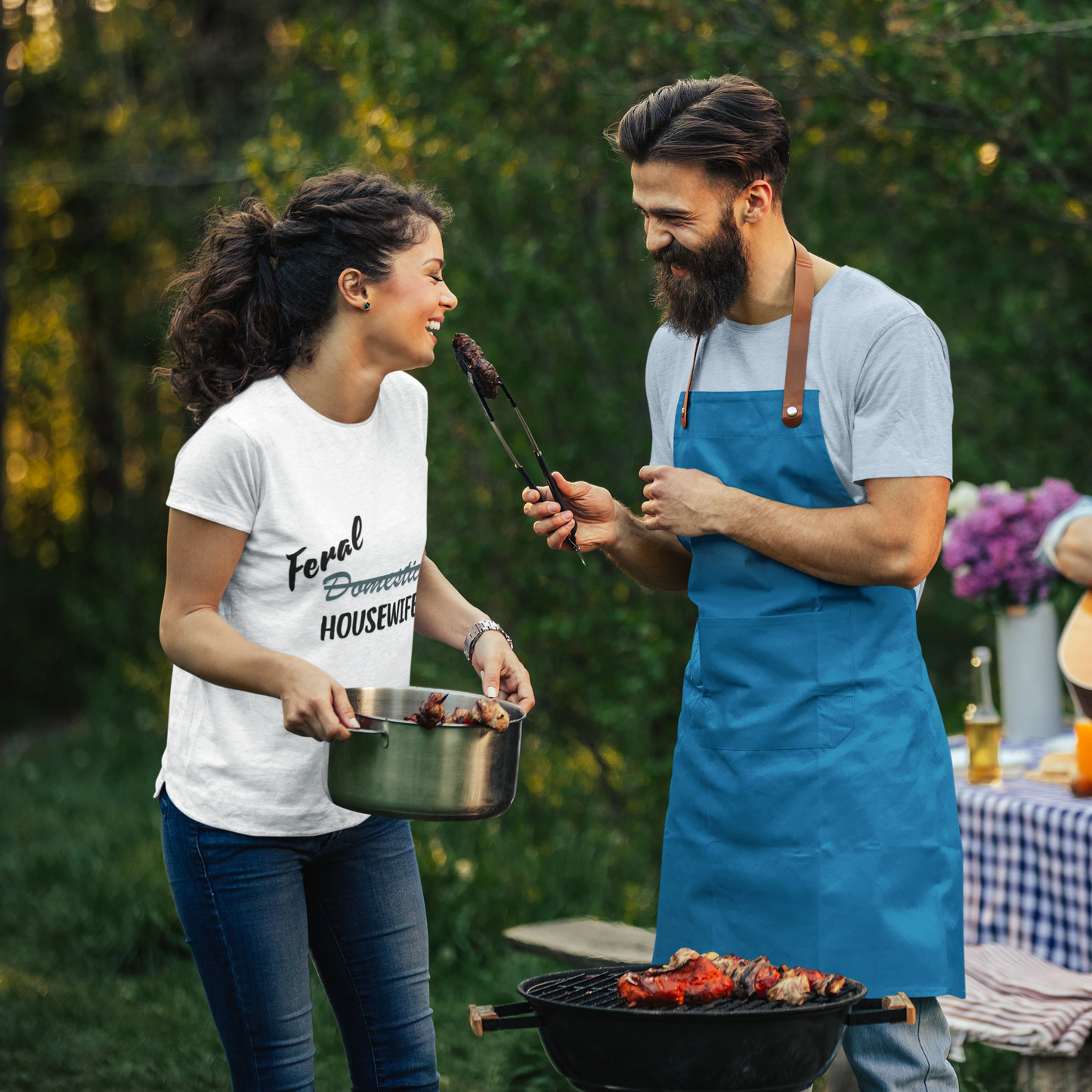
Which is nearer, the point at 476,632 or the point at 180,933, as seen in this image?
the point at 476,632

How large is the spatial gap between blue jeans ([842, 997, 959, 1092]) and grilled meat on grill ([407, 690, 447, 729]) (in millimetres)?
896

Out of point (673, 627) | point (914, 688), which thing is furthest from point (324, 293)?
point (673, 627)

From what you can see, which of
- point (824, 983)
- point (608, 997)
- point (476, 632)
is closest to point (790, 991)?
point (824, 983)

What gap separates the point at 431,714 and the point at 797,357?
876 millimetres

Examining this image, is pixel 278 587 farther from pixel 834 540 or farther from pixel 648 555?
pixel 834 540

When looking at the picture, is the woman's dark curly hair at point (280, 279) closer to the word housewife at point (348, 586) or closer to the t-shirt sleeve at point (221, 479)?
the t-shirt sleeve at point (221, 479)

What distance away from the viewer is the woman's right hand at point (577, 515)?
2.50 m

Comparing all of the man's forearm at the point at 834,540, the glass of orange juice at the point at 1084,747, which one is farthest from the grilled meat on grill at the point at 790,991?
the glass of orange juice at the point at 1084,747

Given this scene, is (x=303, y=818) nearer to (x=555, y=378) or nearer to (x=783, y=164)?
(x=783, y=164)

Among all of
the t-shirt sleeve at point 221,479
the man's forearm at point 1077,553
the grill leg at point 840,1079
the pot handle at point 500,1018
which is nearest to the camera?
the pot handle at point 500,1018

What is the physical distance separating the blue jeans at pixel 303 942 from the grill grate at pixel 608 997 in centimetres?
39

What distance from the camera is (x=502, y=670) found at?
8.20 feet

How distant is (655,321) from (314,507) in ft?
12.3

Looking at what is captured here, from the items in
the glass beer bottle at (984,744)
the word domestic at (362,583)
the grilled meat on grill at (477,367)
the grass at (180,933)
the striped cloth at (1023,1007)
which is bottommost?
the grass at (180,933)
